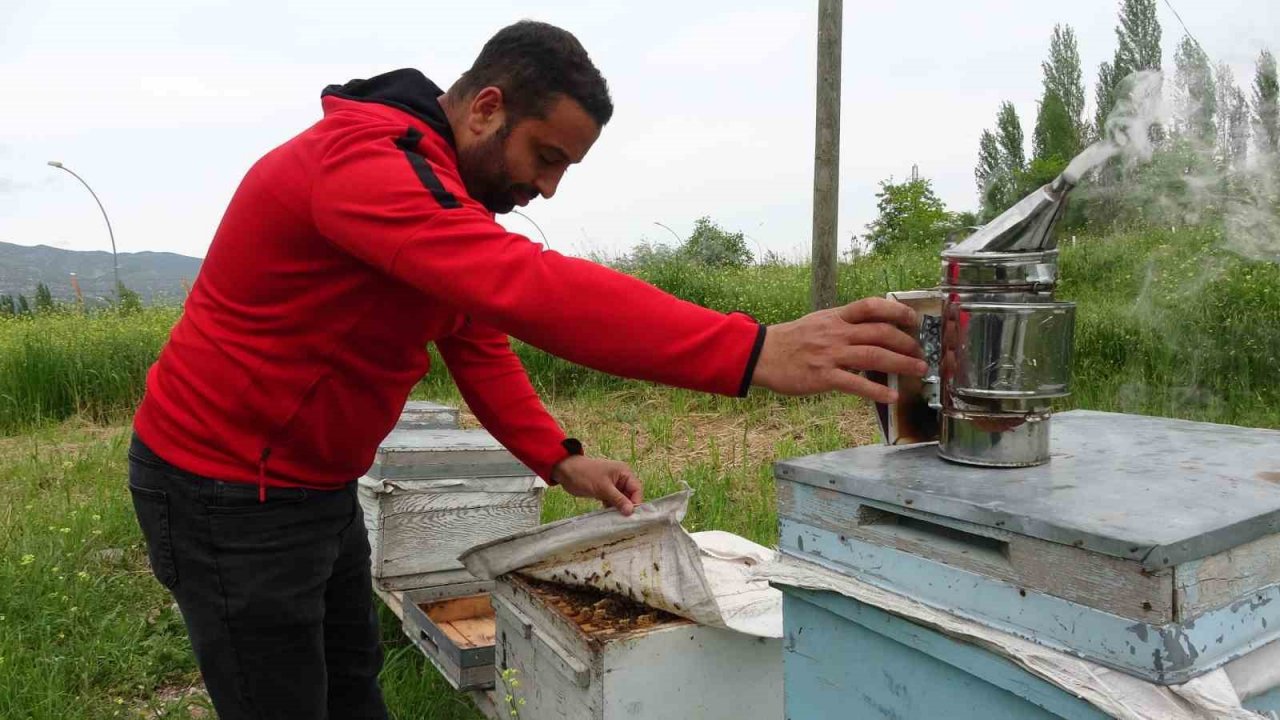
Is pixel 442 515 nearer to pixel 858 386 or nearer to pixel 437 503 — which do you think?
pixel 437 503

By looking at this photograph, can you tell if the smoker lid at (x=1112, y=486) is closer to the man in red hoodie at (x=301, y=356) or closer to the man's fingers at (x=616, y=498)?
the man in red hoodie at (x=301, y=356)

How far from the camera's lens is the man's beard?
5.91 feet

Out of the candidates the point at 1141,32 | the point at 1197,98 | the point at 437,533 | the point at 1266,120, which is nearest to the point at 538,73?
the point at 1197,98

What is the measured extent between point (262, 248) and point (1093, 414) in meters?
1.73

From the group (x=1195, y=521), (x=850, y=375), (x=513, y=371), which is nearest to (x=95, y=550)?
(x=513, y=371)

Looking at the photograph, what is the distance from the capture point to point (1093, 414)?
2.02m

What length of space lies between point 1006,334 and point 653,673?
1.14m

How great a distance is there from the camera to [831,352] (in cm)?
135

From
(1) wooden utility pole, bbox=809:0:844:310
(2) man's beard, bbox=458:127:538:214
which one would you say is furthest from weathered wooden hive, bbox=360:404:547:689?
(1) wooden utility pole, bbox=809:0:844:310

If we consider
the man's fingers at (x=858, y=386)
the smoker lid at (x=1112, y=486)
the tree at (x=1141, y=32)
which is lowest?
the smoker lid at (x=1112, y=486)

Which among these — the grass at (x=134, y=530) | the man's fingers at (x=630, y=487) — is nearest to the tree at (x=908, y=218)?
the grass at (x=134, y=530)

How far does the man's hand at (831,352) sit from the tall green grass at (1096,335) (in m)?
4.27

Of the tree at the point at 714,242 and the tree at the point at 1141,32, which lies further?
the tree at the point at 714,242

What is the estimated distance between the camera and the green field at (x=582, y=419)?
131 inches
